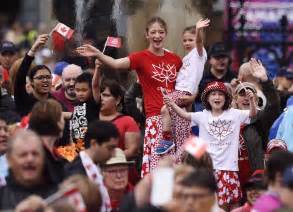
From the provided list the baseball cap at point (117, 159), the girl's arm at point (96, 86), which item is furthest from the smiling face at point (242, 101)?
the baseball cap at point (117, 159)

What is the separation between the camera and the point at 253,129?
16.4m

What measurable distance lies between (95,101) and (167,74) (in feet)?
2.73

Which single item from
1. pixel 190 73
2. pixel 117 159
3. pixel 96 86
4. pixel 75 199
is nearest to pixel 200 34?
pixel 190 73

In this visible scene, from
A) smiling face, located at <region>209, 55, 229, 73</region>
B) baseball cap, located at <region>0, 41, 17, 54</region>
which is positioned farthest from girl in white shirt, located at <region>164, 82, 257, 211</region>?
baseball cap, located at <region>0, 41, 17, 54</region>

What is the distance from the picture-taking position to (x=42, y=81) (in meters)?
15.9

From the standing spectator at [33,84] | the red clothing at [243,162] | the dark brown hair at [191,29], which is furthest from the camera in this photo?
the dark brown hair at [191,29]

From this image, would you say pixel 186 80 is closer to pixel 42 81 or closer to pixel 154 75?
pixel 154 75

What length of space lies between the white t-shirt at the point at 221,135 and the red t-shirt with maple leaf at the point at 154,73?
1.68 ft

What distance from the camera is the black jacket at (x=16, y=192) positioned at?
37.6 feet

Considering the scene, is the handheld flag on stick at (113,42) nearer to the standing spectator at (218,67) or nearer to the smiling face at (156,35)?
the smiling face at (156,35)

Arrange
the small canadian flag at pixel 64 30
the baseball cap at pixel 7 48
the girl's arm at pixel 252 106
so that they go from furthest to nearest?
the baseball cap at pixel 7 48 < the small canadian flag at pixel 64 30 < the girl's arm at pixel 252 106

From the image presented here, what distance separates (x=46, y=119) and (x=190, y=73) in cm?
341

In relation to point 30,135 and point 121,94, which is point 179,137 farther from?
point 30,135

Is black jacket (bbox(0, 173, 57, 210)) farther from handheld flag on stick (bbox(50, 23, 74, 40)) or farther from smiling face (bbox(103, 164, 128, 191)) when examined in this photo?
handheld flag on stick (bbox(50, 23, 74, 40))
